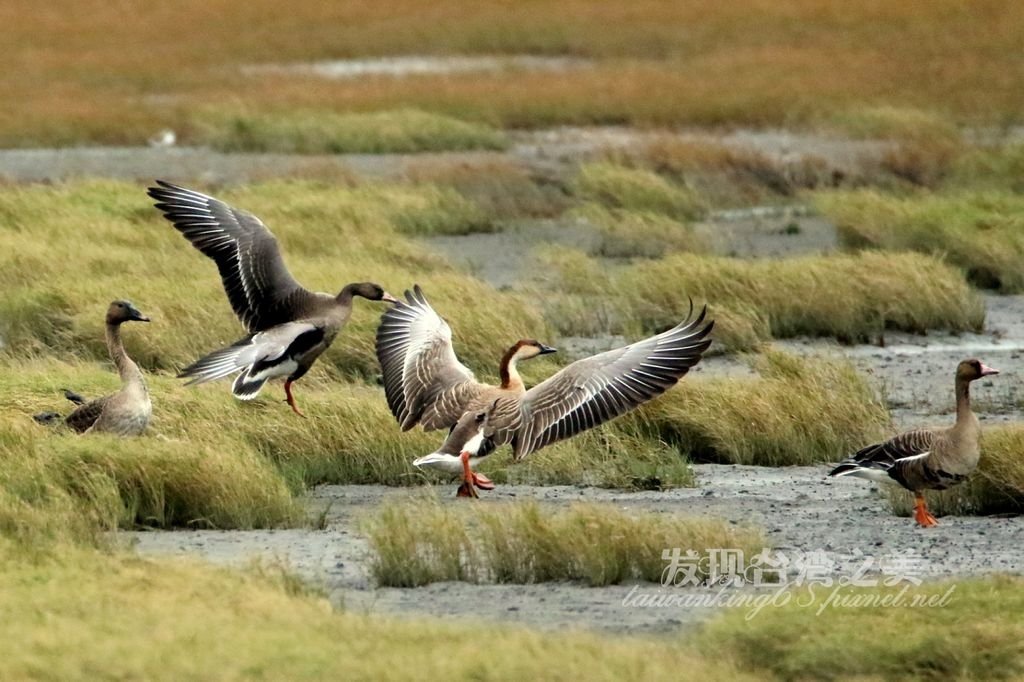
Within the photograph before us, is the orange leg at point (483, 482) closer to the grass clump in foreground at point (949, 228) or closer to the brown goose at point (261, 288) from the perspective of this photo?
the brown goose at point (261, 288)

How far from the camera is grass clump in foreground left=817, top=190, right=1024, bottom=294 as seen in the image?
18875mm

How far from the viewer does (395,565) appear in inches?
344

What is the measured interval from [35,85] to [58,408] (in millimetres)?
25009

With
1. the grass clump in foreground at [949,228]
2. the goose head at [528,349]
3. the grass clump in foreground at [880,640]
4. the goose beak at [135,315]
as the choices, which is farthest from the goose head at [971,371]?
the grass clump in foreground at [949,228]

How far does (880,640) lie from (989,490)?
3.31 m

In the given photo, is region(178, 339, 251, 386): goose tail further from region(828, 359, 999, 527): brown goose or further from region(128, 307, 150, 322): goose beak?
region(828, 359, 999, 527): brown goose

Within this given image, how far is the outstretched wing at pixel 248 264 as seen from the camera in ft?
40.7

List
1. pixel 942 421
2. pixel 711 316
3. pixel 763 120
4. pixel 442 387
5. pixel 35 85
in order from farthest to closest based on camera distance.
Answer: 1. pixel 35 85
2. pixel 763 120
3. pixel 711 316
4. pixel 942 421
5. pixel 442 387

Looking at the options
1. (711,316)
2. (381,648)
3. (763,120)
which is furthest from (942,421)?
(763,120)

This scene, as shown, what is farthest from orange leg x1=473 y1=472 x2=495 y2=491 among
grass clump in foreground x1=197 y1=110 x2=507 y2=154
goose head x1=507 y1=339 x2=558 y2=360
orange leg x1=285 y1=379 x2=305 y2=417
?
grass clump in foreground x1=197 y1=110 x2=507 y2=154

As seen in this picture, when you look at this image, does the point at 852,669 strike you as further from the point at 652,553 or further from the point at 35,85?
the point at 35,85

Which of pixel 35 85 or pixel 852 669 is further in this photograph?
pixel 35 85

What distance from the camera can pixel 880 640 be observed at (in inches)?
294

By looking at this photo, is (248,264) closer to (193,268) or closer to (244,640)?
(193,268)
